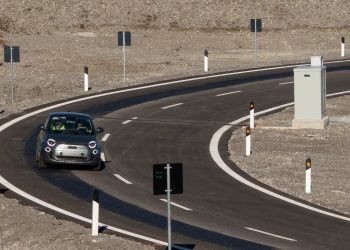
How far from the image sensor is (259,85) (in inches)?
2020

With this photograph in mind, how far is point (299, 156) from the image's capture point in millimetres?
34812

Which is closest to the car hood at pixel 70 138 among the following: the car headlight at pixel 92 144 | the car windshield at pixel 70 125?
the car headlight at pixel 92 144

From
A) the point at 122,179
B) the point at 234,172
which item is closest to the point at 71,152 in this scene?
the point at 122,179

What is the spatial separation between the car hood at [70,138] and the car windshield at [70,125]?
44 cm

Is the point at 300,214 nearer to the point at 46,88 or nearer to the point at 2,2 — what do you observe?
the point at 46,88

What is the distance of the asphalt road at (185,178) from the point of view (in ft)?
78.4

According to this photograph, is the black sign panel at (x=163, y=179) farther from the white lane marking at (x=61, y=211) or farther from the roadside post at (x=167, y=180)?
the white lane marking at (x=61, y=211)

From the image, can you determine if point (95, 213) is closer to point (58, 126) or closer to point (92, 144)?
point (92, 144)

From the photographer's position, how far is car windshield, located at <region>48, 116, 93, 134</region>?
105ft

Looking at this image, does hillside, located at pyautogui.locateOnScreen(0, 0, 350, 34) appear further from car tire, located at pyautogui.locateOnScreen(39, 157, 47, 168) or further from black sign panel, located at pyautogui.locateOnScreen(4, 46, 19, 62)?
car tire, located at pyautogui.locateOnScreen(39, 157, 47, 168)

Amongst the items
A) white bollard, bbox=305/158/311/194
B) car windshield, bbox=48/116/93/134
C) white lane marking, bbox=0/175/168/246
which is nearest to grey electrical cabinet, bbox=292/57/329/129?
car windshield, bbox=48/116/93/134

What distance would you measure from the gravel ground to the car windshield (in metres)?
4.50

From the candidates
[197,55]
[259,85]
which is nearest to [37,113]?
[259,85]

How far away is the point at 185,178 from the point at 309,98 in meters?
10.7
